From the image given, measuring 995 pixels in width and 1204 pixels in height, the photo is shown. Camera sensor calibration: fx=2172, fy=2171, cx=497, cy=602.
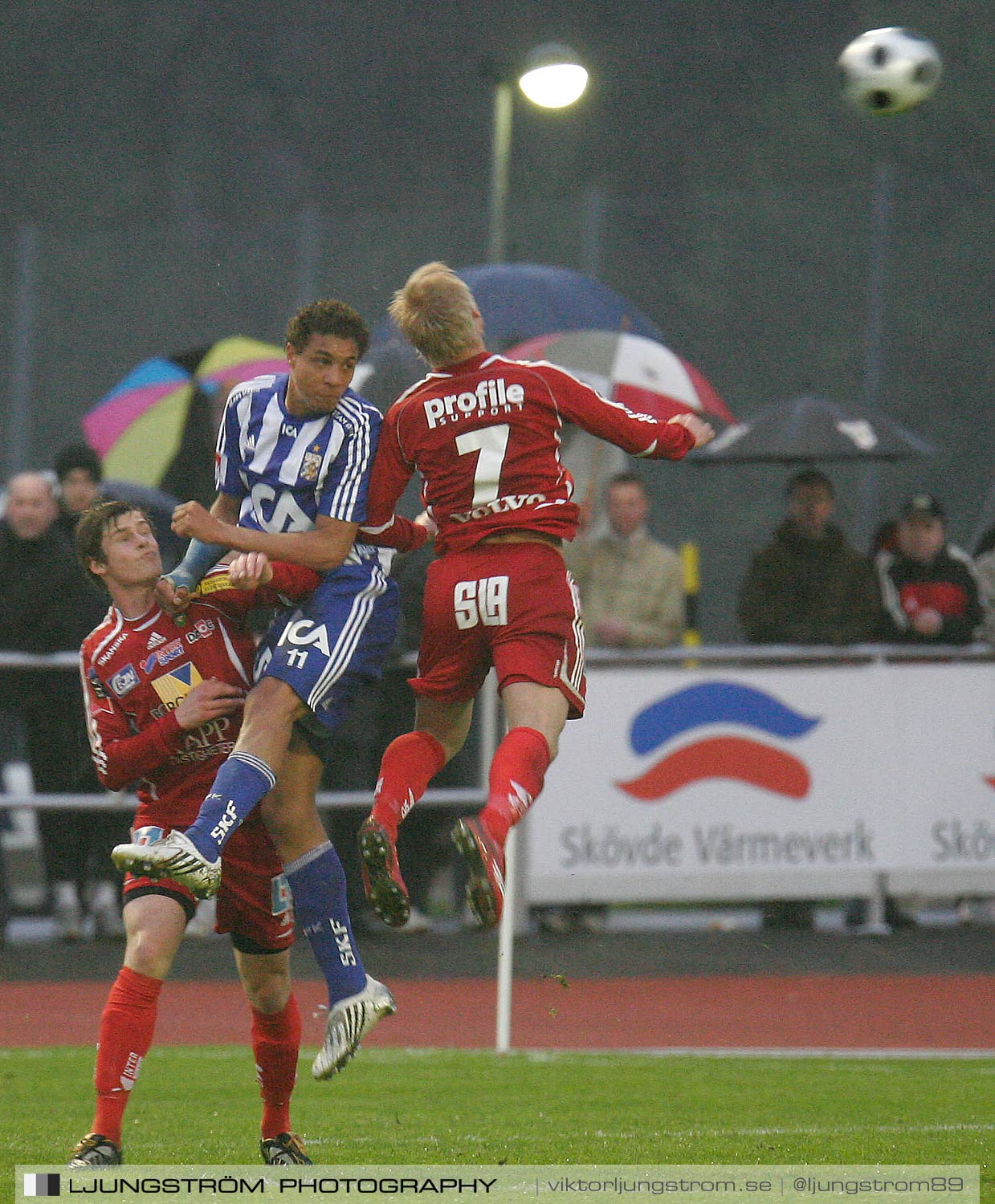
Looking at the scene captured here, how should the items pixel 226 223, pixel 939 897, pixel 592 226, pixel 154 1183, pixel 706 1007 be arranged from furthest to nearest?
pixel 226 223
pixel 592 226
pixel 939 897
pixel 706 1007
pixel 154 1183

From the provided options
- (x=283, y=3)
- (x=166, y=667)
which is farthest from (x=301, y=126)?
(x=166, y=667)

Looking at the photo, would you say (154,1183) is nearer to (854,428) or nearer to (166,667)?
(166,667)

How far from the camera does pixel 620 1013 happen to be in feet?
34.9

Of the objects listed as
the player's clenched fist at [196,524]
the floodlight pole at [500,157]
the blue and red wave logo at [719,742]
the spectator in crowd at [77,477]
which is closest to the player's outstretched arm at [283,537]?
the player's clenched fist at [196,524]

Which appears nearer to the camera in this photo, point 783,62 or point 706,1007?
point 706,1007

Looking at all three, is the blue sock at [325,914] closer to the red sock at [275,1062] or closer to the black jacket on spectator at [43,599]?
the red sock at [275,1062]

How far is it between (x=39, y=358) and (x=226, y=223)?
23.8 feet

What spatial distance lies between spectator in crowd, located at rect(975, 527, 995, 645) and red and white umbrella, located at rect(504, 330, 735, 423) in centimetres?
179

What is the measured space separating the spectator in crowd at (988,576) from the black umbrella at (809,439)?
1.23m

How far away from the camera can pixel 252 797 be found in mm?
6148

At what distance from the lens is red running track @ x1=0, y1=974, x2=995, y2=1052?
9867mm

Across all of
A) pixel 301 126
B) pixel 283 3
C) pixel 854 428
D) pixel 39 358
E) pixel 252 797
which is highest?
pixel 283 3

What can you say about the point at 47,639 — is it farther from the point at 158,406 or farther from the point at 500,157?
the point at 500,157

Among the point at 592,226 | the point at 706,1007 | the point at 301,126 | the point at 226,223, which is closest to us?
the point at 706,1007
